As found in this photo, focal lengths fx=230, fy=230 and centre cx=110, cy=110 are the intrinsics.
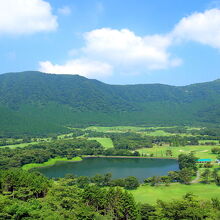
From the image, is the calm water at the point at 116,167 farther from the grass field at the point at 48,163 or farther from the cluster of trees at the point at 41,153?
the cluster of trees at the point at 41,153

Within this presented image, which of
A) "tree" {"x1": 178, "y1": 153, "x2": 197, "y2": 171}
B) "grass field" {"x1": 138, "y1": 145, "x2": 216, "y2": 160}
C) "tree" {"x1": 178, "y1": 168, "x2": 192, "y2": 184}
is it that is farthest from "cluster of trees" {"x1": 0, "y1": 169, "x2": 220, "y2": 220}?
"grass field" {"x1": 138, "y1": 145, "x2": 216, "y2": 160}

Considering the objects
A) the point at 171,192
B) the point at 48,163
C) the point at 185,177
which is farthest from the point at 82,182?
the point at 48,163

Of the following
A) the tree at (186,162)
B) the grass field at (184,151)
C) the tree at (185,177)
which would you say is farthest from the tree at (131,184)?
the grass field at (184,151)

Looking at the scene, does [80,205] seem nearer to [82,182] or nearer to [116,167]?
[82,182]

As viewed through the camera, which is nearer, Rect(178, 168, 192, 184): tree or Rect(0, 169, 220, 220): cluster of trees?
Rect(0, 169, 220, 220): cluster of trees

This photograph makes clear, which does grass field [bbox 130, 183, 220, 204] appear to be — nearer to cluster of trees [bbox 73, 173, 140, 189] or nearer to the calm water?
cluster of trees [bbox 73, 173, 140, 189]

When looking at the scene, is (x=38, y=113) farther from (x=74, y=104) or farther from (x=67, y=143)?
(x=67, y=143)
